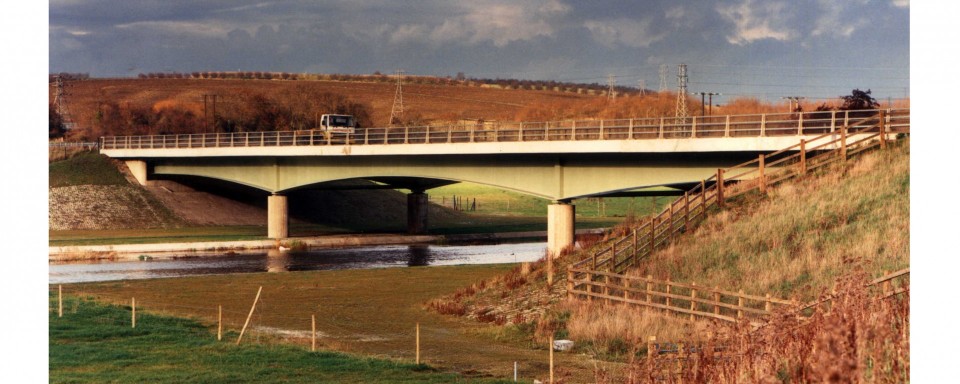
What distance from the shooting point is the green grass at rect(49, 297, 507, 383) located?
24297 millimetres

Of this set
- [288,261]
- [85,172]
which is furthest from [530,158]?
[85,172]

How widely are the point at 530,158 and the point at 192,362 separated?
109 ft

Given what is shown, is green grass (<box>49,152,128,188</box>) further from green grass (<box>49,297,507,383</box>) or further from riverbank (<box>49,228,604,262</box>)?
green grass (<box>49,297,507,383</box>)

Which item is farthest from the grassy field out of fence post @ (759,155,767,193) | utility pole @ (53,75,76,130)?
utility pole @ (53,75,76,130)

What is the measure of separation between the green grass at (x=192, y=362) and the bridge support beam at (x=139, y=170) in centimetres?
6197

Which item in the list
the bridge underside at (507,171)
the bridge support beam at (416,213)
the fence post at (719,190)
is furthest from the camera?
the bridge support beam at (416,213)

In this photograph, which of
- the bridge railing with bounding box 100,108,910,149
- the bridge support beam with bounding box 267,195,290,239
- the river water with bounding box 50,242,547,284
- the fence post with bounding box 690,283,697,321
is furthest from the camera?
the bridge support beam with bounding box 267,195,290,239

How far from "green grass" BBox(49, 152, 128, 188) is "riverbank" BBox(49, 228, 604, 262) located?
22781 mm

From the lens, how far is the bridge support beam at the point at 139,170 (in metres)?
92.9

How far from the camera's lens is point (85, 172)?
92688 mm

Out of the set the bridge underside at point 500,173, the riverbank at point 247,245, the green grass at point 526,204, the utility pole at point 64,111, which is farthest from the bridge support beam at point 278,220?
the utility pole at point 64,111

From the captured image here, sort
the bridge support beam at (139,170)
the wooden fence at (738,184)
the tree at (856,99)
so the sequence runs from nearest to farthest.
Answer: the wooden fence at (738,184), the tree at (856,99), the bridge support beam at (139,170)

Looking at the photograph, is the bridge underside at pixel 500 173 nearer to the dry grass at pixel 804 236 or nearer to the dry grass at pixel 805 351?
the dry grass at pixel 804 236

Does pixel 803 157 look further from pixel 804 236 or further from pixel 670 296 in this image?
pixel 670 296
